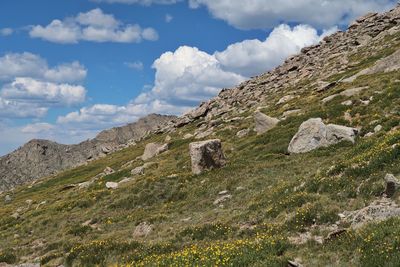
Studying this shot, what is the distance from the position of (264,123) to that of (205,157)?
46.4 feet

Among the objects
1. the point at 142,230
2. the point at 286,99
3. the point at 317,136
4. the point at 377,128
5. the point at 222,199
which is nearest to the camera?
the point at 142,230

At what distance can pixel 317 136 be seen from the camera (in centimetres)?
3322

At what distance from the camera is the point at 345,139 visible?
31578mm

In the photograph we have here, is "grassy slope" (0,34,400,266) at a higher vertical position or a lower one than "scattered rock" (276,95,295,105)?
lower

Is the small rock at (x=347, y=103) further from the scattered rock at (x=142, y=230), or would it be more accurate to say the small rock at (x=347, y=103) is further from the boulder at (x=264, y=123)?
the scattered rock at (x=142, y=230)

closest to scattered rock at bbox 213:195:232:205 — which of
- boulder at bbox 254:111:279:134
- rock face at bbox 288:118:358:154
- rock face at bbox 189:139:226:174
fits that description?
rock face at bbox 189:139:226:174

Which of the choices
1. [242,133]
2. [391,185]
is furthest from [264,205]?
[242,133]

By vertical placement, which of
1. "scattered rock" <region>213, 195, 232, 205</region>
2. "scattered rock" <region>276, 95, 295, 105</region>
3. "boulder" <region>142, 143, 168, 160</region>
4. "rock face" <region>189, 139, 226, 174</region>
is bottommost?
"scattered rock" <region>213, 195, 232, 205</region>

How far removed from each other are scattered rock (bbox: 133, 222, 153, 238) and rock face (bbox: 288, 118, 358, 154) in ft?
47.6

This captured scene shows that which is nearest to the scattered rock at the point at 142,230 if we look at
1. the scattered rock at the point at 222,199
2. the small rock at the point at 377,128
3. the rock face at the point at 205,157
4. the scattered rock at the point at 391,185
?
the scattered rock at the point at 222,199

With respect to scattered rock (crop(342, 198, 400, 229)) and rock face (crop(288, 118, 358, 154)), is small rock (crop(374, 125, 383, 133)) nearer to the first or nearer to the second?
rock face (crop(288, 118, 358, 154))

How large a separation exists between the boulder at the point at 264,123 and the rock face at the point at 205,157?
39.9ft

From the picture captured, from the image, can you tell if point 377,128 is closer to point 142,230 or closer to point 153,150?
point 142,230

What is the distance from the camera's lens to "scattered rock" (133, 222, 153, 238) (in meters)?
24.1
